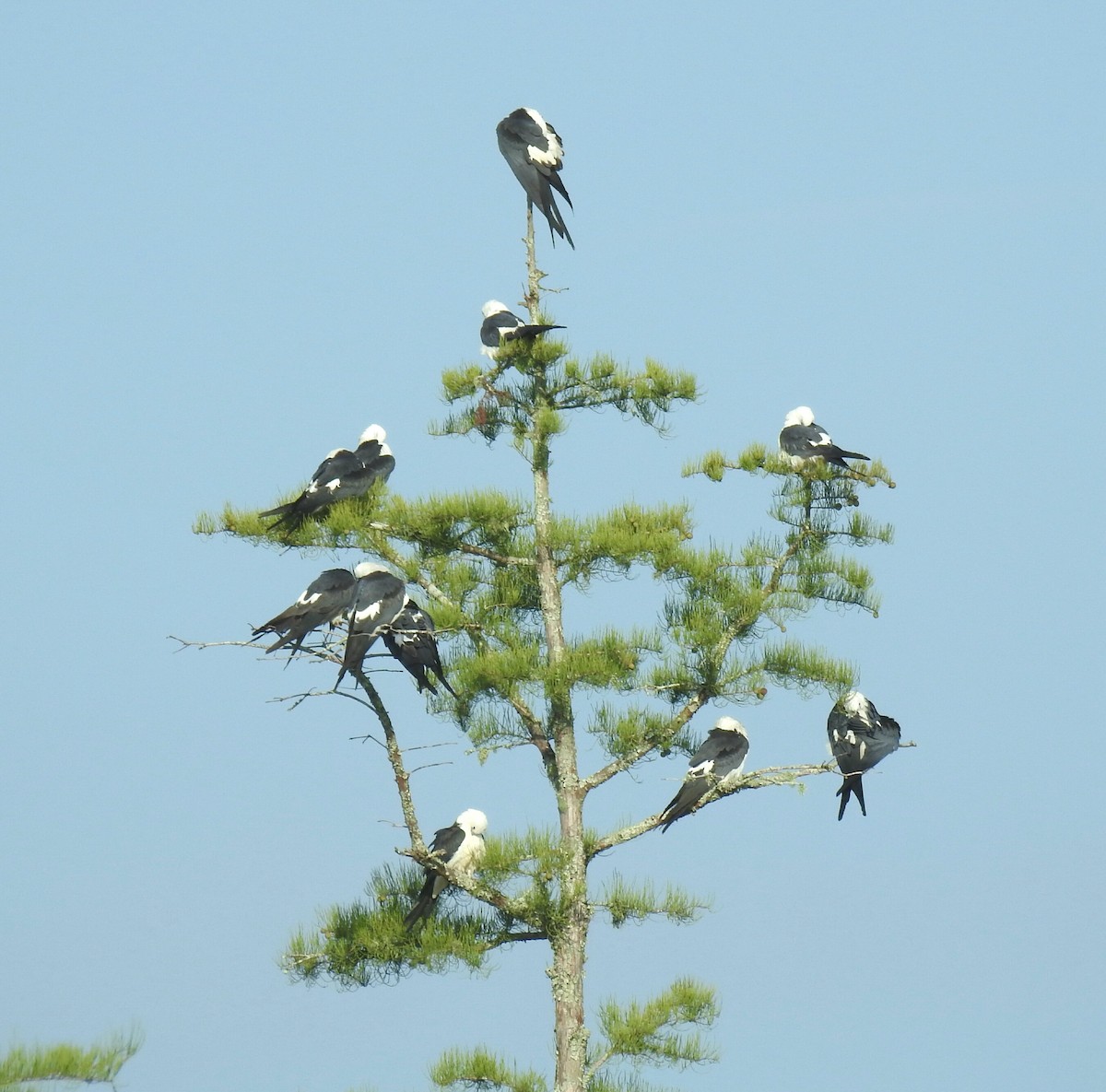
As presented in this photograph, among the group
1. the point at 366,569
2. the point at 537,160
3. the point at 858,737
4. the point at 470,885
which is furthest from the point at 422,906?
the point at 537,160

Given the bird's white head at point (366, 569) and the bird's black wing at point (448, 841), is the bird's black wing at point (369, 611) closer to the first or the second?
the bird's white head at point (366, 569)

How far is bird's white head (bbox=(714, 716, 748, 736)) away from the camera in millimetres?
9469

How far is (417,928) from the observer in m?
8.84

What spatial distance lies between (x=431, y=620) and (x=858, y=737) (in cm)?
232

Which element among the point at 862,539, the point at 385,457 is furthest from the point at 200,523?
the point at 862,539

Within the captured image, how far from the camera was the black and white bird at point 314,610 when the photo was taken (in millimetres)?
8328

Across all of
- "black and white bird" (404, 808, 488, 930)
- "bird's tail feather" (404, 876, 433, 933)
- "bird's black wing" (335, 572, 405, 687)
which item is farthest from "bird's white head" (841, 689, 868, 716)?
"bird's black wing" (335, 572, 405, 687)

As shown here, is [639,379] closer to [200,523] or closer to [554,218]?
[554,218]

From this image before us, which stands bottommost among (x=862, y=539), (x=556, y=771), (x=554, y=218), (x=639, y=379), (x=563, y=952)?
(x=563, y=952)

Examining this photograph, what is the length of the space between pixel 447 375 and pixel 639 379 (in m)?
1.03

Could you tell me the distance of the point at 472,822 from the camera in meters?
9.41

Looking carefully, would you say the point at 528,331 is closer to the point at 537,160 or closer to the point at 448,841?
the point at 537,160

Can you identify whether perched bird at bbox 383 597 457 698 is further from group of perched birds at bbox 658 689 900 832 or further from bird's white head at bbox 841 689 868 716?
bird's white head at bbox 841 689 868 716

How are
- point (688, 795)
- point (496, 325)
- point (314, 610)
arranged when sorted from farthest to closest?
point (496, 325) < point (688, 795) < point (314, 610)
